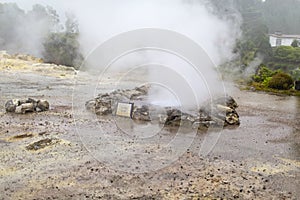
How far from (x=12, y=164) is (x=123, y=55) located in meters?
17.1

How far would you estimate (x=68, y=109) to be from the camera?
9.99 metres

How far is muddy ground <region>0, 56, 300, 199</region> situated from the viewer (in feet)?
15.8

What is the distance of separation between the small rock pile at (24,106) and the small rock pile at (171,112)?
128 cm

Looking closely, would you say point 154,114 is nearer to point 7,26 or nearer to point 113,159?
point 113,159

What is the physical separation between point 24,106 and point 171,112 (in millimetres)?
4020

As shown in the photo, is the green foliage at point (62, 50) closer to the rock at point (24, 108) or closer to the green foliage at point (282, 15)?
the rock at point (24, 108)

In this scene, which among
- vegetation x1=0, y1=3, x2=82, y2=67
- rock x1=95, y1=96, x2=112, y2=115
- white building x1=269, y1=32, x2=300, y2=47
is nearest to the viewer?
rock x1=95, y1=96, x2=112, y2=115

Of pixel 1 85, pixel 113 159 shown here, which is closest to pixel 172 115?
pixel 113 159

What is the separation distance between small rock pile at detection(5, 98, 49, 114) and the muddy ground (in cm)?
24

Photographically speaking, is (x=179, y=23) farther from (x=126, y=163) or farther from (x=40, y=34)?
(x=40, y=34)

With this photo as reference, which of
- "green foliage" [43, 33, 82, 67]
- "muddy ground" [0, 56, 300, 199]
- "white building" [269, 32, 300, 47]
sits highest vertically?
"white building" [269, 32, 300, 47]

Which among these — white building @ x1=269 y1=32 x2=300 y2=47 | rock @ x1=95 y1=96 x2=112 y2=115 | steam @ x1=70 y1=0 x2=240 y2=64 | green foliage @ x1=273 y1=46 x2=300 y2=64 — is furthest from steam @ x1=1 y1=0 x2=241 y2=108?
white building @ x1=269 y1=32 x2=300 y2=47

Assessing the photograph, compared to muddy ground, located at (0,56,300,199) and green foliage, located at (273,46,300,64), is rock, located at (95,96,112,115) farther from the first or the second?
green foliage, located at (273,46,300,64)

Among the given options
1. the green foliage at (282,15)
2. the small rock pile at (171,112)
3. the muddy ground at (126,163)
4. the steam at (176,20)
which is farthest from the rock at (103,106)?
the green foliage at (282,15)
